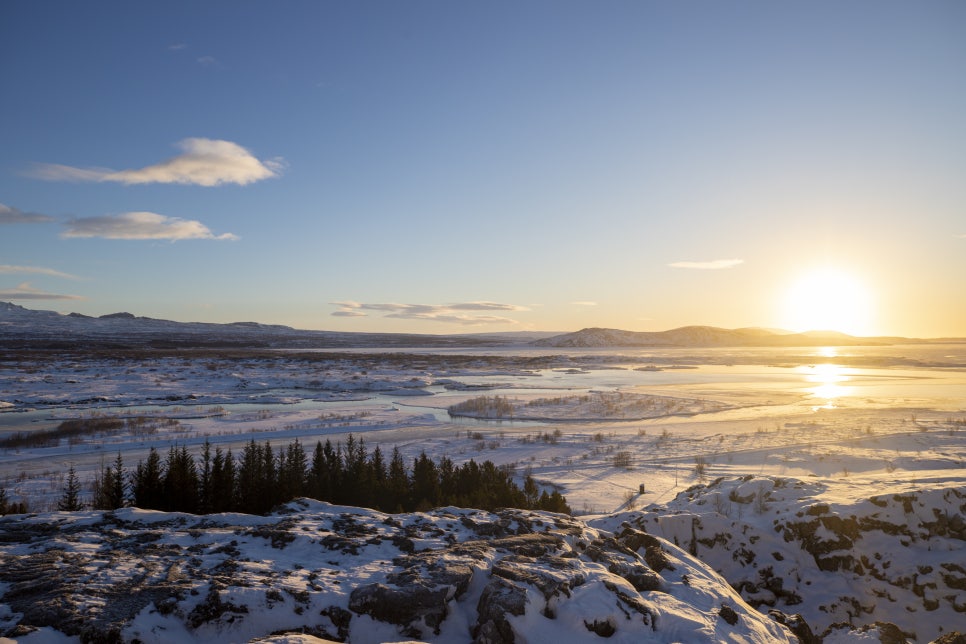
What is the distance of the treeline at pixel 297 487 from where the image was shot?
44.4 feet

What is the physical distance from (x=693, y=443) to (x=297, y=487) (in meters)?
19.0

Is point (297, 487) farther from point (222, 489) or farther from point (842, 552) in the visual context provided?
point (842, 552)

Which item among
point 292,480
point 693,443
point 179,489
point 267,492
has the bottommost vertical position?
point 693,443

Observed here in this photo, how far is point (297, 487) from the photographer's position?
50.3ft

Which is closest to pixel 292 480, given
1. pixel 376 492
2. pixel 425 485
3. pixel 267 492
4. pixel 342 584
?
pixel 267 492

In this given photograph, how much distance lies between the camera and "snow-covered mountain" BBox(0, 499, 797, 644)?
18.0 feet

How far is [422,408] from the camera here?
1570 inches

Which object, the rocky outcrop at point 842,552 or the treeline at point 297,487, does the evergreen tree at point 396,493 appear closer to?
the treeline at point 297,487

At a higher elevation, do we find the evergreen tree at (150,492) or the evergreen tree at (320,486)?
the evergreen tree at (150,492)

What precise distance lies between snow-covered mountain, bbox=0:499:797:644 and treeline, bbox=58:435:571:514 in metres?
5.83

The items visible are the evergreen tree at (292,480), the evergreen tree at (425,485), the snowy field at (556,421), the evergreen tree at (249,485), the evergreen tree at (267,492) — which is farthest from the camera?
the snowy field at (556,421)

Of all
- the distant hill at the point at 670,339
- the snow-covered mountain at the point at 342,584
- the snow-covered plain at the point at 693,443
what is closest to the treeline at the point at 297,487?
the snow-covered plain at the point at 693,443

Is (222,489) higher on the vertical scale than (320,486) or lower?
higher

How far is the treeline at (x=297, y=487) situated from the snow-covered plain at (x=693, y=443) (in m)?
2.55
